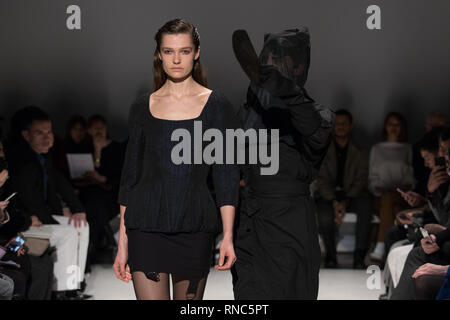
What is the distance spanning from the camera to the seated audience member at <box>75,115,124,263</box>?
5336mm

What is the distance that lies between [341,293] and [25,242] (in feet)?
6.06

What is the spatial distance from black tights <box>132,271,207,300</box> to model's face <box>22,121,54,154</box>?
240 cm

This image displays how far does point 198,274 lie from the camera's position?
217 centimetres

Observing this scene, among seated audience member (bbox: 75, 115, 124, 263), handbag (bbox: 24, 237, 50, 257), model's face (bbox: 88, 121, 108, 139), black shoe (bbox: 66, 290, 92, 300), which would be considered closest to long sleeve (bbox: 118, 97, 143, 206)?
handbag (bbox: 24, 237, 50, 257)

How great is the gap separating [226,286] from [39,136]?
4.72ft

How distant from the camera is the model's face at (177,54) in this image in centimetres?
214

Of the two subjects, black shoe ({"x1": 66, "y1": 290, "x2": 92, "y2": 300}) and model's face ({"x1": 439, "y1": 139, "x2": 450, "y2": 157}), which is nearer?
model's face ({"x1": 439, "y1": 139, "x2": 450, "y2": 157})

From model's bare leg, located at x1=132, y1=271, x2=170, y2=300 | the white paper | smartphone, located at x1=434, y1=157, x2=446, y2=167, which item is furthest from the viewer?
the white paper

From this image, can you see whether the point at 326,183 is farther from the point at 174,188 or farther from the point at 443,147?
the point at 174,188

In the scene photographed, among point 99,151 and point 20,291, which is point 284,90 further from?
point 99,151

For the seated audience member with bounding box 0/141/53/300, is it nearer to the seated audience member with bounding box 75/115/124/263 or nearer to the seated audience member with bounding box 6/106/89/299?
the seated audience member with bounding box 6/106/89/299

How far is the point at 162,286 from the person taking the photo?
7.04ft

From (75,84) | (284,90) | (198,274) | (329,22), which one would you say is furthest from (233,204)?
(75,84)

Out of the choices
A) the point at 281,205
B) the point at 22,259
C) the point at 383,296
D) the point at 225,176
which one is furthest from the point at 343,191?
the point at 225,176
